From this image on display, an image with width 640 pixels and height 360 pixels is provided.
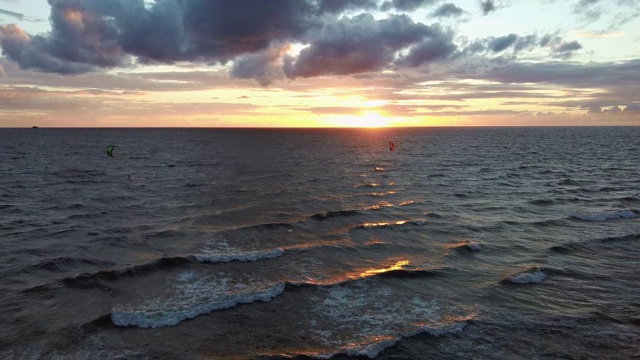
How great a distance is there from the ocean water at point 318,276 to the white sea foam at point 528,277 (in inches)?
4.2

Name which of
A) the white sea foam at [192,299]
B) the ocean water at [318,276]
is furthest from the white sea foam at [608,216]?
the white sea foam at [192,299]

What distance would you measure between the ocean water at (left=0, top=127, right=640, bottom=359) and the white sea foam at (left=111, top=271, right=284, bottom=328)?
0.26ft

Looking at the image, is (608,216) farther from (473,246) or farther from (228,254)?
(228,254)

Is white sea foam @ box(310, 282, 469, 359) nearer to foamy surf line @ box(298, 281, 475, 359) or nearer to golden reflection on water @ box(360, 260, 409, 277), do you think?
foamy surf line @ box(298, 281, 475, 359)

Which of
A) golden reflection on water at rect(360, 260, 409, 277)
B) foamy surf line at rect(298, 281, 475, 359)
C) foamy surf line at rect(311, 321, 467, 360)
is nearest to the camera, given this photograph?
foamy surf line at rect(311, 321, 467, 360)

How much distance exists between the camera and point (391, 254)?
23.3 m

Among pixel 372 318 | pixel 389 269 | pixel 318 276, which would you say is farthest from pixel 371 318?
pixel 389 269

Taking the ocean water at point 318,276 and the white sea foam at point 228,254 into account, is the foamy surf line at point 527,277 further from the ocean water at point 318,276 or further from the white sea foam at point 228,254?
the white sea foam at point 228,254

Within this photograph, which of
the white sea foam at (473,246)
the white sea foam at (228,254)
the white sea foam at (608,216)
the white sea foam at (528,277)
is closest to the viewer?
the white sea foam at (528,277)

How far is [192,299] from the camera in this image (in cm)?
1695

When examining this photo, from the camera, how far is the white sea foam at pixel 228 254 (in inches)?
857

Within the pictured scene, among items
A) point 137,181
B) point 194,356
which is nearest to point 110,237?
point 194,356

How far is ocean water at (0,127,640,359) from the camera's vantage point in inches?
545

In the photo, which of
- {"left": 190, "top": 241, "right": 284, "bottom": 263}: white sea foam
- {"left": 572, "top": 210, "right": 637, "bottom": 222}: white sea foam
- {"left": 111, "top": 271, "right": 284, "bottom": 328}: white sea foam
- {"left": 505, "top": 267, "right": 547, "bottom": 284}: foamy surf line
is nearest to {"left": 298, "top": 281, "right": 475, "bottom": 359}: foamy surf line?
{"left": 111, "top": 271, "right": 284, "bottom": 328}: white sea foam
